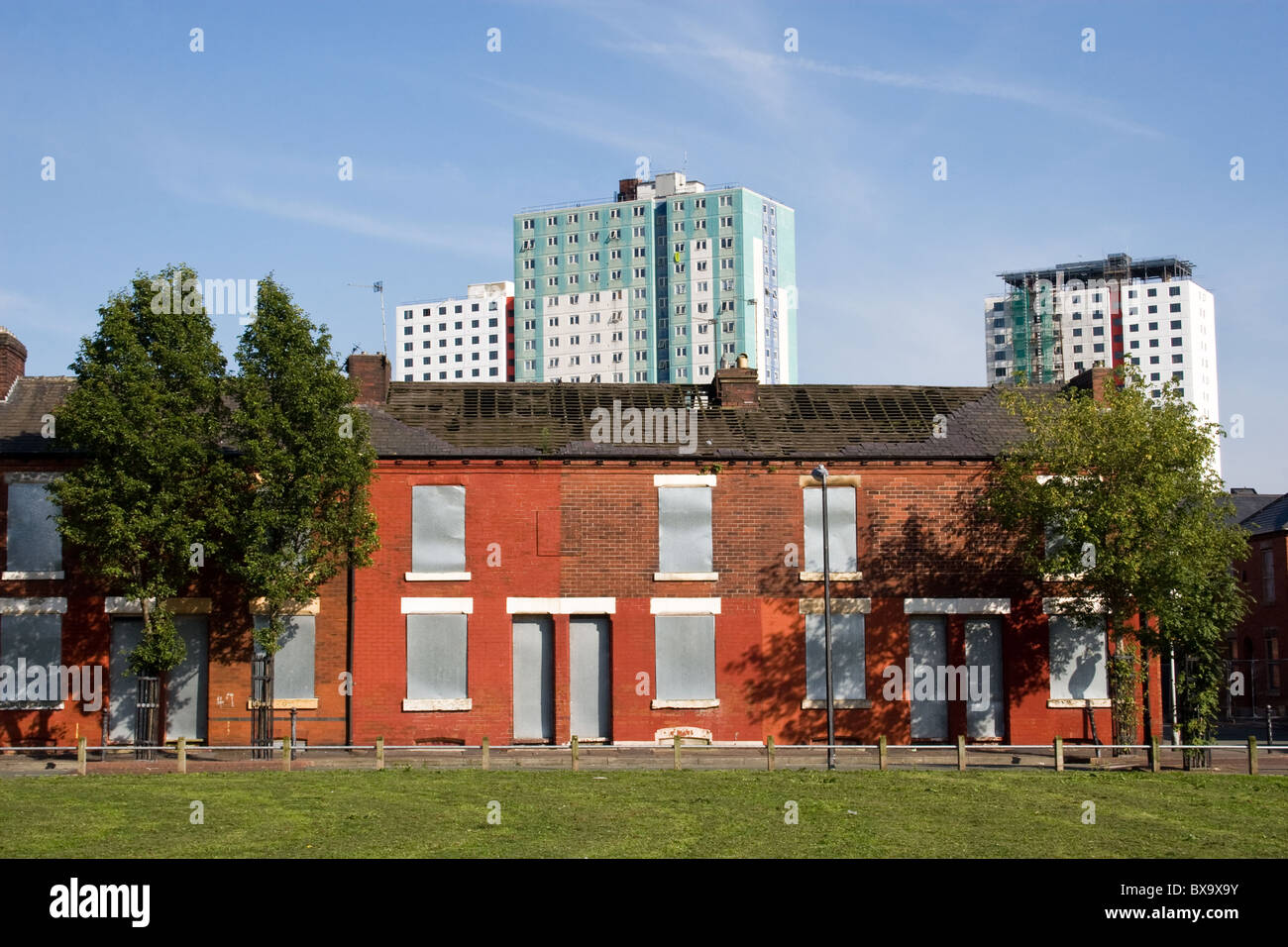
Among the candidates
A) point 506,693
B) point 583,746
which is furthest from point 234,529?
point 583,746

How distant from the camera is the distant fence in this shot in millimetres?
26719

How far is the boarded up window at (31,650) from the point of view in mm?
31219

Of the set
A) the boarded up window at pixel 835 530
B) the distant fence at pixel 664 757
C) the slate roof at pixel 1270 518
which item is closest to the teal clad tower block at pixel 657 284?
the slate roof at pixel 1270 518

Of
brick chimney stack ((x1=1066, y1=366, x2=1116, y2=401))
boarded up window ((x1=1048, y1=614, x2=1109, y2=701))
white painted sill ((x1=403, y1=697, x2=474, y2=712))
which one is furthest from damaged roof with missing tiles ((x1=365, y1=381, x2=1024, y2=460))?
white painted sill ((x1=403, y1=697, x2=474, y2=712))

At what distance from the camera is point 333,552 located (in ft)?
101

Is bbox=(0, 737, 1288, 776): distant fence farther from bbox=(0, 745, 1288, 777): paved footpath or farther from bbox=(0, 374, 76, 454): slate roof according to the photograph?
bbox=(0, 374, 76, 454): slate roof

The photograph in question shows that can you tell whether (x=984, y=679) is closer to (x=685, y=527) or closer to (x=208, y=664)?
(x=685, y=527)

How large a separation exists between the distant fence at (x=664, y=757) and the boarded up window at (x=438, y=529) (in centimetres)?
447

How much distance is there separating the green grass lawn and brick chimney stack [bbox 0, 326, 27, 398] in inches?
535

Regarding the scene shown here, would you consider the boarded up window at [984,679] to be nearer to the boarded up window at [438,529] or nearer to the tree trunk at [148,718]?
the boarded up window at [438,529]

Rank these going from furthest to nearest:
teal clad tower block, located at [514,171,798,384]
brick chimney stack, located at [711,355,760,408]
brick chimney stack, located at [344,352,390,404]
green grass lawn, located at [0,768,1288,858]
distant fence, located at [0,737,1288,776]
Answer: teal clad tower block, located at [514,171,798,384] → brick chimney stack, located at [711,355,760,408] → brick chimney stack, located at [344,352,390,404] → distant fence, located at [0,737,1288,776] → green grass lawn, located at [0,768,1288,858]

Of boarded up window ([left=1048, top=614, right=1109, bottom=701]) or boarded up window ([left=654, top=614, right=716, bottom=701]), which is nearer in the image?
boarded up window ([left=654, top=614, right=716, bottom=701])
